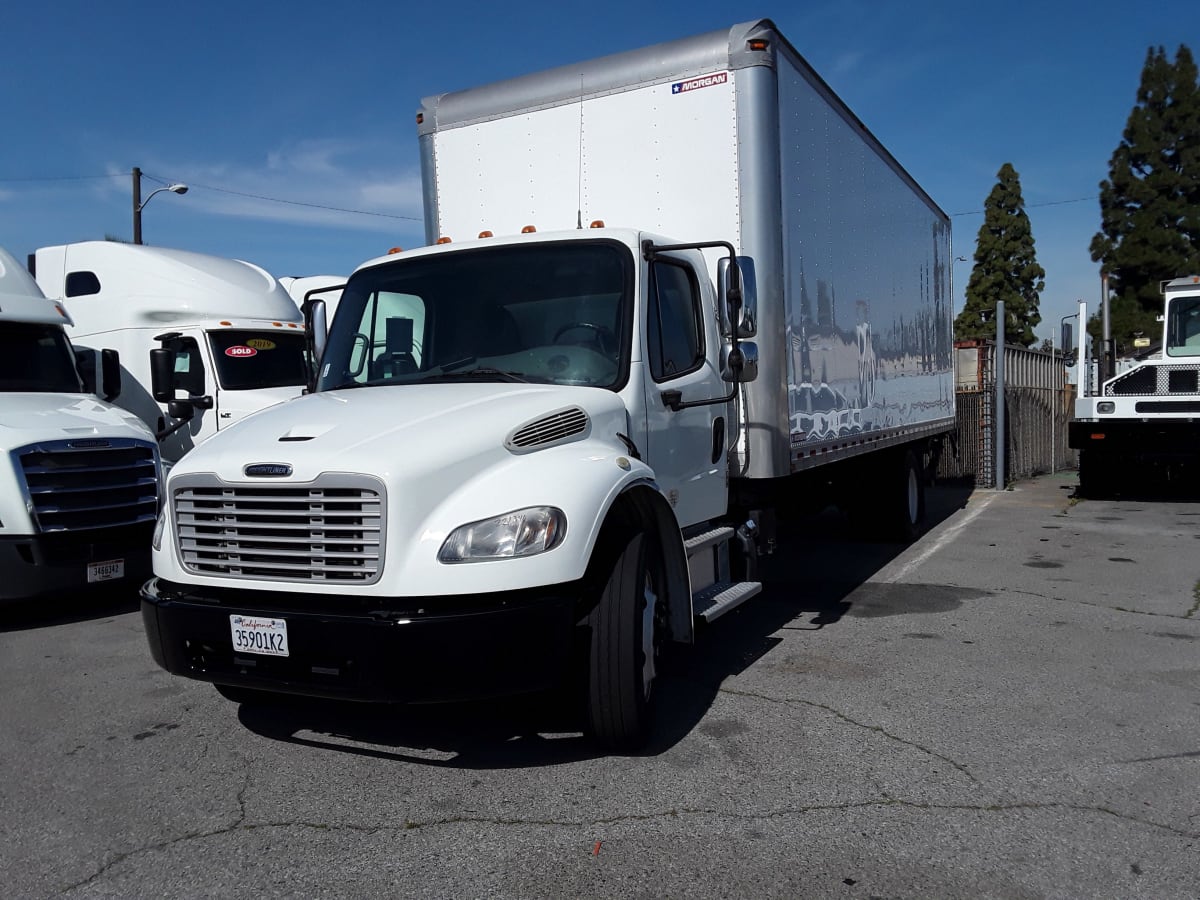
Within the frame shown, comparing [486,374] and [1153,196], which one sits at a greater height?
[1153,196]

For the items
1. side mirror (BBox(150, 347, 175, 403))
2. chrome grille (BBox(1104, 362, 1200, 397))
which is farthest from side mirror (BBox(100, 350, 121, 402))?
chrome grille (BBox(1104, 362, 1200, 397))

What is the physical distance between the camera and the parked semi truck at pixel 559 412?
12.8 ft

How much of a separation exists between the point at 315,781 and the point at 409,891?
1.10 metres

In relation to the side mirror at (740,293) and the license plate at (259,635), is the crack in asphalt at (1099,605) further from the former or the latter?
the license plate at (259,635)

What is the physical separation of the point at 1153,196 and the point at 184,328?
132 ft

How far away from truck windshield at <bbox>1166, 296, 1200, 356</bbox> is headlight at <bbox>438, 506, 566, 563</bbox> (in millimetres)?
15200

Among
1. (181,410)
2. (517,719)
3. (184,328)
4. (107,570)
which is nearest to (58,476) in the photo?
(107,570)

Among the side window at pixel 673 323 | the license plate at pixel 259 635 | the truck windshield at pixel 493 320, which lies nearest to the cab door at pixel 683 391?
the side window at pixel 673 323

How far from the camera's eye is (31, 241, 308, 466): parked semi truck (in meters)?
10.5

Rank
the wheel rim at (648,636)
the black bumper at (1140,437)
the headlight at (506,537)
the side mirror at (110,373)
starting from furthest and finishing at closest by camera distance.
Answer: the black bumper at (1140,437)
the side mirror at (110,373)
the wheel rim at (648,636)
the headlight at (506,537)

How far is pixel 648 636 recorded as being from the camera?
15.0 feet

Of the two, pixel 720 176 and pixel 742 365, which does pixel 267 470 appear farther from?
pixel 720 176

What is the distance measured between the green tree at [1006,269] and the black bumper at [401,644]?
43.8 meters

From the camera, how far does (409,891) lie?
3.32m
